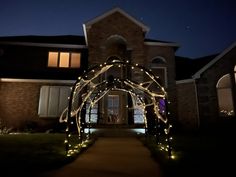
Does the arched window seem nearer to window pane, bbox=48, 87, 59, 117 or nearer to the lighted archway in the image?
the lighted archway

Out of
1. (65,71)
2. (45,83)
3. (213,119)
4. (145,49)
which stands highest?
(145,49)

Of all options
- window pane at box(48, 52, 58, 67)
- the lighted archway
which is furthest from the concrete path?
window pane at box(48, 52, 58, 67)

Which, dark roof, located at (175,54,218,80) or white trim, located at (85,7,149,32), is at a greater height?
white trim, located at (85,7,149,32)

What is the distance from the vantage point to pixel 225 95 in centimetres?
1465

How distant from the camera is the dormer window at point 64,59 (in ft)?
54.0

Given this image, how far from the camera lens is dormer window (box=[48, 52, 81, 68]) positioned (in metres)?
16.5

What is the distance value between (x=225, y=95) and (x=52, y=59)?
1335 cm

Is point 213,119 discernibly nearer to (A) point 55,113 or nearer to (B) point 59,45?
(A) point 55,113

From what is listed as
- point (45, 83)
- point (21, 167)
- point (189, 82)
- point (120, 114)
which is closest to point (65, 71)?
point (45, 83)

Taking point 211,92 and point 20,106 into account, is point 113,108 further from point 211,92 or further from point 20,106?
point 211,92

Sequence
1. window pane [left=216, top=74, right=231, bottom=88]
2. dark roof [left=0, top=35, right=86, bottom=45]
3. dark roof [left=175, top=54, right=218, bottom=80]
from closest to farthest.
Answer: window pane [left=216, top=74, right=231, bottom=88] → dark roof [left=175, top=54, right=218, bottom=80] → dark roof [left=0, top=35, right=86, bottom=45]

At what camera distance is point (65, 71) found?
16234 millimetres

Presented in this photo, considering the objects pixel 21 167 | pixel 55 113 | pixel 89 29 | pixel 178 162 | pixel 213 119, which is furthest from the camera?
pixel 89 29

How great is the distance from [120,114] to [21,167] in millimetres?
11491
